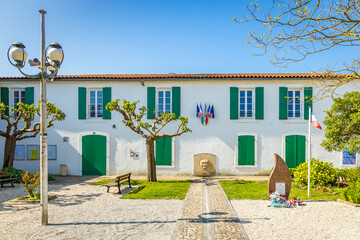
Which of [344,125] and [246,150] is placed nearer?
[344,125]

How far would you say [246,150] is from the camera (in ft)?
41.4

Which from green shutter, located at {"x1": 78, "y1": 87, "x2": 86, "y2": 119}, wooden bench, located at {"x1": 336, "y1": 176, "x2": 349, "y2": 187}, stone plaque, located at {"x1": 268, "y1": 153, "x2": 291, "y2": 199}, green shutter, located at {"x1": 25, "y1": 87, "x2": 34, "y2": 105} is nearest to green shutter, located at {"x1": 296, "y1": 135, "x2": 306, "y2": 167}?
wooden bench, located at {"x1": 336, "y1": 176, "x2": 349, "y2": 187}

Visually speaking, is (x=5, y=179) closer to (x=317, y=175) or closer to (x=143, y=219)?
(x=143, y=219)

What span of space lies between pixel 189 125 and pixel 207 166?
89.5 inches

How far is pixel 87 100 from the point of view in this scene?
517 inches

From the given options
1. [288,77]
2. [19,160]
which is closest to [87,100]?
[19,160]

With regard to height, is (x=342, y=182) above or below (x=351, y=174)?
below

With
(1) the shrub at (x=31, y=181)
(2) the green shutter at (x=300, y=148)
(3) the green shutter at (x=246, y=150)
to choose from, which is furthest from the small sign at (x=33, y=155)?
(2) the green shutter at (x=300, y=148)

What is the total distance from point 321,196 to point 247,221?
156 inches

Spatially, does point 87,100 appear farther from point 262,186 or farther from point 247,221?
point 247,221

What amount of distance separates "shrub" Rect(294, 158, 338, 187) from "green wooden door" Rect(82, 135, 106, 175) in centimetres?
913

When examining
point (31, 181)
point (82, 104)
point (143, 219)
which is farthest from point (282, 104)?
point (31, 181)

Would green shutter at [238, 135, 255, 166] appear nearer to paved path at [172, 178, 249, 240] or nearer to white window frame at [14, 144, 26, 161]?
paved path at [172, 178, 249, 240]

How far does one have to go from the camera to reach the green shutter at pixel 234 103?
1267cm
